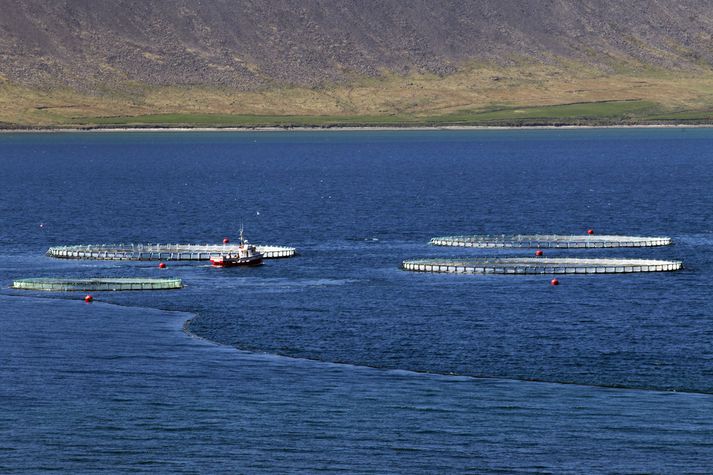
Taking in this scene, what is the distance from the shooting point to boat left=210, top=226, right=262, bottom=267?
154875 millimetres

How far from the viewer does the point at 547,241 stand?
175 m

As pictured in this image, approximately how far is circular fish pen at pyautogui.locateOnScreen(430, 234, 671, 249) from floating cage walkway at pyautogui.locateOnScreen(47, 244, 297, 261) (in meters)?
20.9

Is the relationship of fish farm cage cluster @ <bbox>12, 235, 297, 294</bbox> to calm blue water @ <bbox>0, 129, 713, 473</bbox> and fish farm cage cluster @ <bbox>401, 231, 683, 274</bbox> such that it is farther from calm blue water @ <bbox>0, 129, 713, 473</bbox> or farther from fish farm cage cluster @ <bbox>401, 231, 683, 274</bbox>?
fish farm cage cluster @ <bbox>401, 231, 683, 274</bbox>

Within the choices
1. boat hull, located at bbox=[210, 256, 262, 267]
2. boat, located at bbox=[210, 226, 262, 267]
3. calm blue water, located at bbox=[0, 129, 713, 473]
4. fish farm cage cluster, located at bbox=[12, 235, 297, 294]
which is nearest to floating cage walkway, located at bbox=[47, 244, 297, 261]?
fish farm cage cluster, located at bbox=[12, 235, 297, 294]

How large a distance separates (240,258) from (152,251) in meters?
16.2

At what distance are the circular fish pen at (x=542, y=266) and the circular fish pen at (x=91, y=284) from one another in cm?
2673

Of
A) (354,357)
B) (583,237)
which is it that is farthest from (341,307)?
(583,237)

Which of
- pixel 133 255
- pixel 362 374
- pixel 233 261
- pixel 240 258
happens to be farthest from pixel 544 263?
pixel 362 374

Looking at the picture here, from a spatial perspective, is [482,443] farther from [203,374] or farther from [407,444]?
[203,374]

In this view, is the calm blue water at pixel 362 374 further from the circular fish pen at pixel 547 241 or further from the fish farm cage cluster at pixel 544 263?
the circular fish pen at pixel 547 241

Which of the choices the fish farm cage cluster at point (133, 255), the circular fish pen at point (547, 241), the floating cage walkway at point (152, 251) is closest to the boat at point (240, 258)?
the fish farm cage cluster at point (133, 255)

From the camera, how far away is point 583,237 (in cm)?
17925

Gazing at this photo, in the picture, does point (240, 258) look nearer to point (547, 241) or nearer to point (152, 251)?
point (152, 251)

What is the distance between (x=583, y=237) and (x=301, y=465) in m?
109
